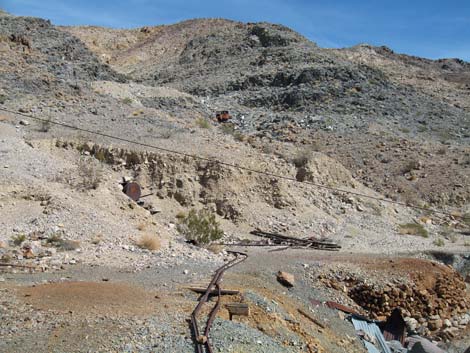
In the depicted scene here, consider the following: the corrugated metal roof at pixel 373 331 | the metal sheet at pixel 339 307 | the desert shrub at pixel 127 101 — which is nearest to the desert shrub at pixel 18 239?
the metal sheet at pixel 339 307

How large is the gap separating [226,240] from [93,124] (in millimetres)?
7674

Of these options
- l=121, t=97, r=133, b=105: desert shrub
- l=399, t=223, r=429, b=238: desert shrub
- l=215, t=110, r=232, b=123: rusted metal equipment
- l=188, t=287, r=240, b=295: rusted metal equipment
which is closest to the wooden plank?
l=188, t=287, r=240, b=295: rusted metal equipment

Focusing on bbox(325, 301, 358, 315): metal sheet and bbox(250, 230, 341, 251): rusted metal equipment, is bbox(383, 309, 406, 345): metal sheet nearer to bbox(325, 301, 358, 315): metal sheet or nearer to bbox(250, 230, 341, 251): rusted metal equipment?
bbox(325, 301, 358, 315): metal sheet

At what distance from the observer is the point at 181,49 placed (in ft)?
168

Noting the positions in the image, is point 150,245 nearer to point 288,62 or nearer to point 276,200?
point 276,200

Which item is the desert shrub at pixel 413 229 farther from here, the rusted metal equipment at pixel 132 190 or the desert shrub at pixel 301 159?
the rusted metal equipment at pixel 132 190

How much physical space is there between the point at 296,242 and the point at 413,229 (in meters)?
5.95

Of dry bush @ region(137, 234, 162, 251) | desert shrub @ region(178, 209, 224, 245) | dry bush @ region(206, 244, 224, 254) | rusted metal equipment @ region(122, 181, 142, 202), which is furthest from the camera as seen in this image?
rusted metal equipment @ region(122, 181, 142, 202)

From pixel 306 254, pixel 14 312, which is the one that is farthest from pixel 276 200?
pixel 14 312

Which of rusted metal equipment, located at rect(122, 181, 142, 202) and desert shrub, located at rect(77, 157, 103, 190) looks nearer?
desert shrub, located at rect(77, 157, 103, 190)

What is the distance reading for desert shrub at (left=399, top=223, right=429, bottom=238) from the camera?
2089 centimetres

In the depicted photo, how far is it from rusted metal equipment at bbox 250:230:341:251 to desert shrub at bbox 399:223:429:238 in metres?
4.44

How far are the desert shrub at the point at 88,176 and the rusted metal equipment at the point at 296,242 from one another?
498cm

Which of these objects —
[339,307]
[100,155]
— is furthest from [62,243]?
[100,155]
